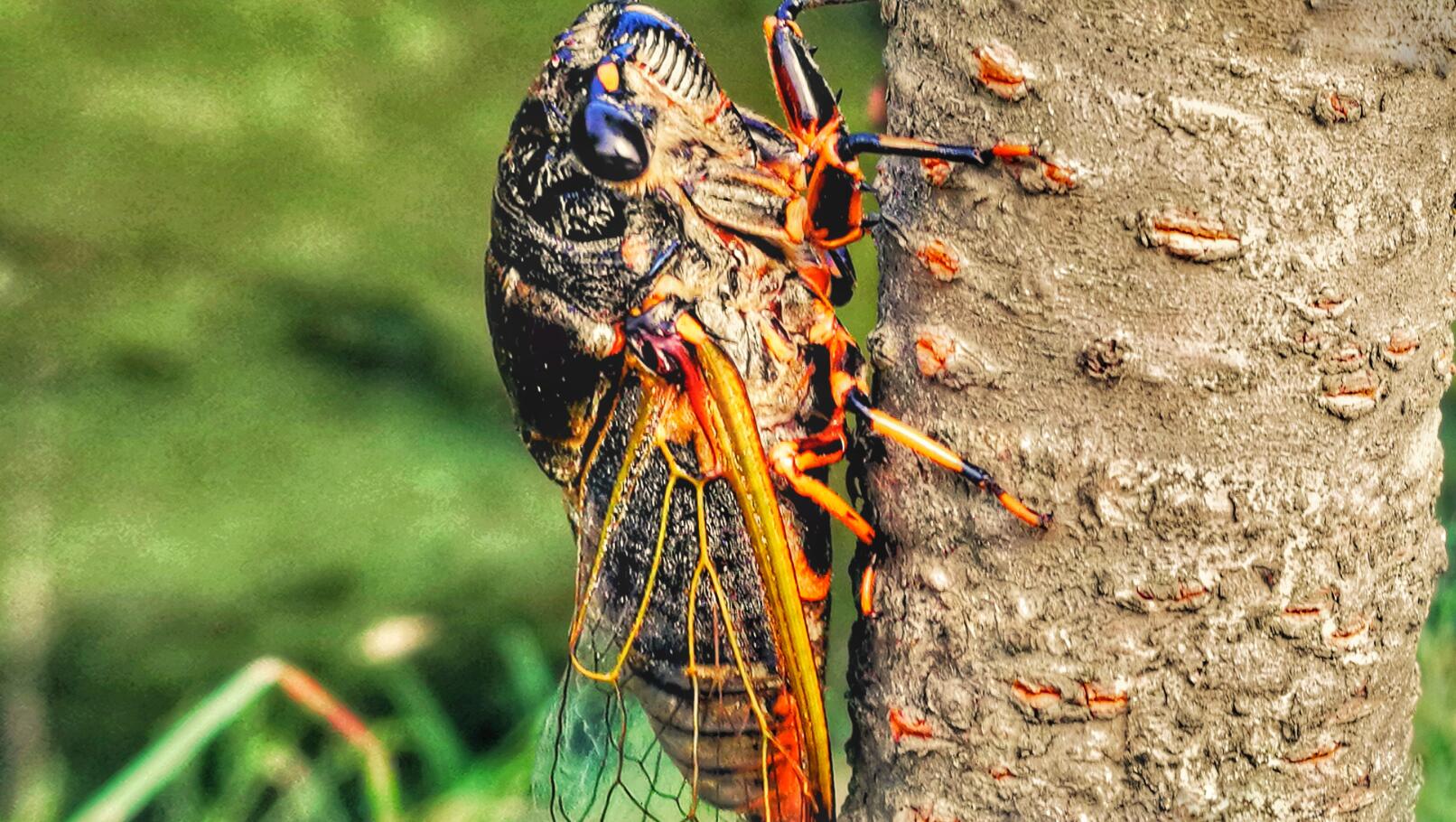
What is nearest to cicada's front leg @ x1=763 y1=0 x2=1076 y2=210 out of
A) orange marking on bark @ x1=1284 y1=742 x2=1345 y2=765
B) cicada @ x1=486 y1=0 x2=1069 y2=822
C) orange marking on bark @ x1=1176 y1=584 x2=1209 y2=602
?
cicada @ x1=486 y1=0 x2=1069 y2=822

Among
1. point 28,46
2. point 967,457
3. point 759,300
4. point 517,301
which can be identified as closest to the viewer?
point 967,457

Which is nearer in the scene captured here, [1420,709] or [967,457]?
[967,457]

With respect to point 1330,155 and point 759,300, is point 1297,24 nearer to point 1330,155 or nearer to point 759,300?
point 1330,155

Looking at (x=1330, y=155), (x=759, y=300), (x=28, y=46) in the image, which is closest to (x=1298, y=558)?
(x=1330, y=155)

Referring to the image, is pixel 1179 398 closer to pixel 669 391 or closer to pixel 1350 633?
pixel 1350 633

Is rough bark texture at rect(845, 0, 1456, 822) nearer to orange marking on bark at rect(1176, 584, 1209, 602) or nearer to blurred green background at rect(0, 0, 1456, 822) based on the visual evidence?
orange marking on bark at rect(1176, 584, 1209, 602)

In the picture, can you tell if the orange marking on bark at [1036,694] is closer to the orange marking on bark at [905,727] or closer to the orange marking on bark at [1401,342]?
the orange marking on bark at [905,727]

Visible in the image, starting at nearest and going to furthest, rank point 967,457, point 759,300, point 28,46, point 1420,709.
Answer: point 967,457, point 759,300, point 28,46, point 1420,709

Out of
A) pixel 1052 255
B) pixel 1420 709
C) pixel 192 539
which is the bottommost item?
pixel 1420 709
